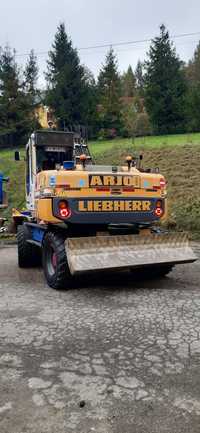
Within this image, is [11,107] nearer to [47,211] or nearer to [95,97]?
[95,97]

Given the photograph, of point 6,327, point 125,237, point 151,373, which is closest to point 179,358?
point 151,373

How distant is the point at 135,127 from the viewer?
133 feet

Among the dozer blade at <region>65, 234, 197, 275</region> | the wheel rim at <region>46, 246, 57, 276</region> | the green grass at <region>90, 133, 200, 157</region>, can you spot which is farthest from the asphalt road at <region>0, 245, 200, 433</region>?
the green grass at <region>90, 133, 200, 157</region>

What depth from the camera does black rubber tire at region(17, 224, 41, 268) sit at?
838 centimetres

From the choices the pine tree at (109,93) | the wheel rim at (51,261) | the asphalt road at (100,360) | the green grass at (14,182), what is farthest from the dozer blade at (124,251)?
the pine tree at (109,93)

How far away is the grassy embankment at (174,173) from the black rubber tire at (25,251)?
5107 millimetres

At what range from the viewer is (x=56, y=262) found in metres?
6.64

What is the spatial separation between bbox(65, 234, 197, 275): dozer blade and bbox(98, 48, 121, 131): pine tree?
36215 mm

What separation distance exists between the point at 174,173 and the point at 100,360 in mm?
14037

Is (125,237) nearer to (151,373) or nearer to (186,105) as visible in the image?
(151,373)

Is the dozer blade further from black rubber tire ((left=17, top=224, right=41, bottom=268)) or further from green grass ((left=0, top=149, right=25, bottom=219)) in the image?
green grass ((left=0, top=149, right=25, bottom=219))

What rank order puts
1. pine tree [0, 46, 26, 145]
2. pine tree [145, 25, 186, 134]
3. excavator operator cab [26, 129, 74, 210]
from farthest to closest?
pine tree [145, 25, 186, 134] → pine tree [0, 46, 26, 145] → excavator operator cab [26, 129, 74, 210]

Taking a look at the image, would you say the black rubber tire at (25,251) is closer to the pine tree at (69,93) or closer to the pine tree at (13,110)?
the pine tree at (13,110)

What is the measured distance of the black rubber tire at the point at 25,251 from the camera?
330 inches
